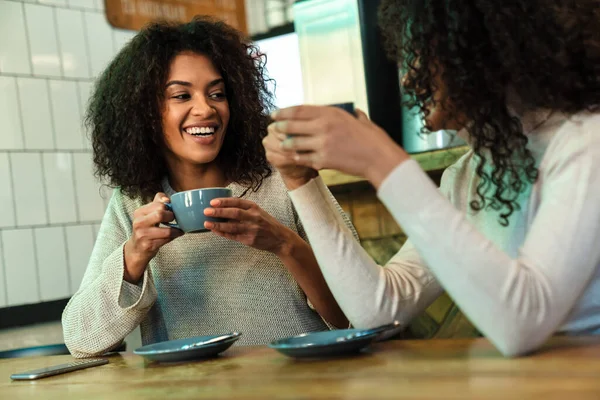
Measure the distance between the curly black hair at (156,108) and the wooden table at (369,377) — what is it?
676 millimetres

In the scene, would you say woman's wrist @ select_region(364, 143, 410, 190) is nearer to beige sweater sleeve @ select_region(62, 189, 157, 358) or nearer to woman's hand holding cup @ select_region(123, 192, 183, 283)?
woman's hand holding cup @ select_region(123, 192, 183, 283)

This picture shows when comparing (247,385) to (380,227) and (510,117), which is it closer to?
(510,117)

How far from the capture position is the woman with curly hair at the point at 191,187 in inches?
64.1

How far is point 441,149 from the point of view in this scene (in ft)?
7.05

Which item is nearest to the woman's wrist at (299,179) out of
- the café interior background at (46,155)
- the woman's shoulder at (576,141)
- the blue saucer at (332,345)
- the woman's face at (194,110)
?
the blue saucer at (332,345)

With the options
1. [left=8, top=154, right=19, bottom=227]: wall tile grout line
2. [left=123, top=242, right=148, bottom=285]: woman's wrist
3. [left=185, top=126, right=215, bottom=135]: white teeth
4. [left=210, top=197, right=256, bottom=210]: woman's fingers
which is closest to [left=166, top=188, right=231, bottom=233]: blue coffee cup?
[left=210, top=197, right=256, bottom=210]: woman's fingers

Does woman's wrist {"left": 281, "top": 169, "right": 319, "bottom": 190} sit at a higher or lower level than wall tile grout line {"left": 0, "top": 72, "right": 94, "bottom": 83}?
lower

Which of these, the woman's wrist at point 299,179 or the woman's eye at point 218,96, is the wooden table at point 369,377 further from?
the woman's eye at point 218,96

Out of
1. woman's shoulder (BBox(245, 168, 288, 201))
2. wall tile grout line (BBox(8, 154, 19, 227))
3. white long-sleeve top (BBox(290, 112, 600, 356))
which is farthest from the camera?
wall tile grout line (BBox(8, 154, 19, 227))

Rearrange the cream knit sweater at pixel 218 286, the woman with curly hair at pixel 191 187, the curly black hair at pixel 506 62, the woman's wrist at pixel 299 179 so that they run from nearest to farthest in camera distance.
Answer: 1. the curly black hair at pixel 506 62
2. the woman's wrist at pixel 299 179
3. the woman with curly hair at pixel 191 187
4. the cream knit sweater at pixel 218 286

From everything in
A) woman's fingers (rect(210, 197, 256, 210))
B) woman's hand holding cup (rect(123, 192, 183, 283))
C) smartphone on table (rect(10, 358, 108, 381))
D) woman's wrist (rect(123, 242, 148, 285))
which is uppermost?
woman's fingers (rect(210, 197, 256, 210))

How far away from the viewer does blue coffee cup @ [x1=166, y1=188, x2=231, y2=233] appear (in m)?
1.43

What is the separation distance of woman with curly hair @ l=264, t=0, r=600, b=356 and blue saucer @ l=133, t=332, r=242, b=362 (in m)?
0.22

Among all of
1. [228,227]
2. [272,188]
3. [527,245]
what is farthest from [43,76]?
[527,245]
